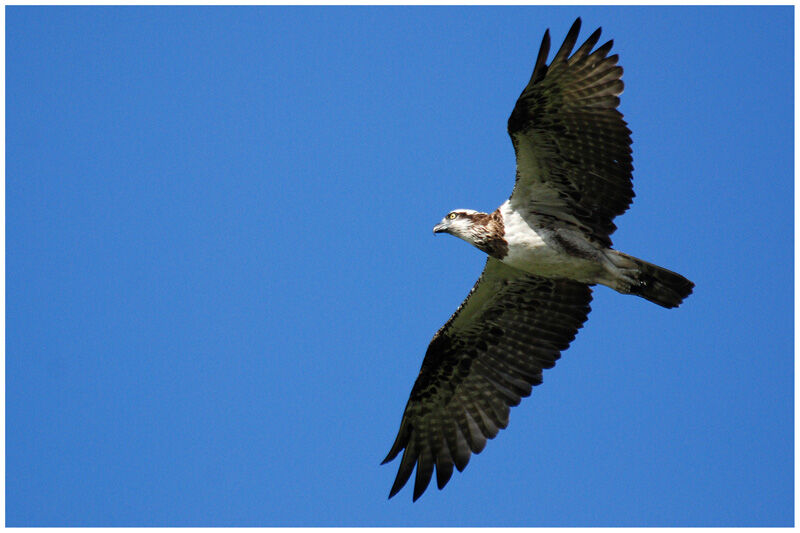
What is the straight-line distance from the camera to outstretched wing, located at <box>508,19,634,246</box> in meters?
9.84

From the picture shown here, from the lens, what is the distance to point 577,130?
9.92 m

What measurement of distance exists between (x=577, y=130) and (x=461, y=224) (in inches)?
60.8

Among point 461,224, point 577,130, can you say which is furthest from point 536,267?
point 577,130

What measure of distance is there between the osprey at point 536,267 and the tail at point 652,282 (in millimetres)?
10

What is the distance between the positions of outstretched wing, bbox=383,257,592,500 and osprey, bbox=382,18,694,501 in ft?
0.04

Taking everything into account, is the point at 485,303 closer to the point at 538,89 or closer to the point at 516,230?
the point at 516,230

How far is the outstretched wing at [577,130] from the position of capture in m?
9.84

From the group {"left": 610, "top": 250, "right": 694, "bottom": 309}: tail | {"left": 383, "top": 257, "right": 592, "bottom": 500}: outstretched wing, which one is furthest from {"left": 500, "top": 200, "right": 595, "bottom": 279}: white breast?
{"left": 383, "top": 257, "right": 592, "bottom": 500}: outstretched wing

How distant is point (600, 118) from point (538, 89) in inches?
27.3

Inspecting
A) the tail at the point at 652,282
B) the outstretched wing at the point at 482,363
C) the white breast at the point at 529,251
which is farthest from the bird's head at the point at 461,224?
the tail at the point at 652,282

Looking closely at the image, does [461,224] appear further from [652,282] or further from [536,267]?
[652,282]

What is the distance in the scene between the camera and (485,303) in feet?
37.5

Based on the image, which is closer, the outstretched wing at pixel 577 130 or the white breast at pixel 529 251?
the outstretched wing at pixel 577 130

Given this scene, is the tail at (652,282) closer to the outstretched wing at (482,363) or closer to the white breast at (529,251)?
the white breast at (529,251)
